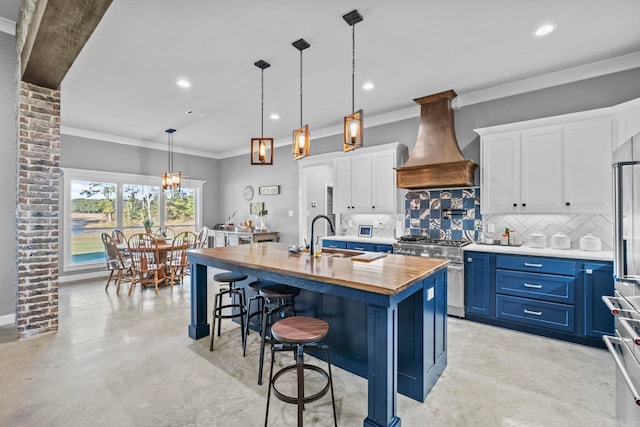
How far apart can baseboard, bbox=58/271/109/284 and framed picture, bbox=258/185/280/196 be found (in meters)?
3.57

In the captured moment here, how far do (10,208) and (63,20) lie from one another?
2319 mm

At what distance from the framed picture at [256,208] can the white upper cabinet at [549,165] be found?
4.74m

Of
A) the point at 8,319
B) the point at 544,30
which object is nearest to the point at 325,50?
the point at 544,30

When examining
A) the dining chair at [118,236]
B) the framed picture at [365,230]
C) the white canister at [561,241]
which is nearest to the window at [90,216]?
the dining chair at [118,236]

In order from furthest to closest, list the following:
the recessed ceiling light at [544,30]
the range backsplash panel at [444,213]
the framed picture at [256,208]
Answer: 1. the framed picture at [256,208]
2. the range backsplash panel at [444,213]
3. the recessed ceiling light at [544,30]

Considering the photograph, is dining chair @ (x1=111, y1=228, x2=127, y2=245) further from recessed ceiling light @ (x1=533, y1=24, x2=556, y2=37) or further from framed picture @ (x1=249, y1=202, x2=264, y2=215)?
recessed ceiling light @ (x1=533, y1=24, x2=556, y2=37)

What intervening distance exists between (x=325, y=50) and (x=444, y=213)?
8.98 feet

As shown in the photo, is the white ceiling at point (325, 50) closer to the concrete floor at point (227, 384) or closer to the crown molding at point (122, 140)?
the crown molding at point (122, 140)

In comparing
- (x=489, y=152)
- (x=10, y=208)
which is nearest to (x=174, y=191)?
(x=10, y=208)

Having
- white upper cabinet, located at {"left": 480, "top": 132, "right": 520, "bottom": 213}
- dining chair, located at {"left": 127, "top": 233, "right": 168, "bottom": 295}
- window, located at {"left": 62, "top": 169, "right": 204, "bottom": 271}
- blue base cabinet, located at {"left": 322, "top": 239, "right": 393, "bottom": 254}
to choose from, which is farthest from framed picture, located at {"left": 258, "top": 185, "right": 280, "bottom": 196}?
white upper cabinet, located at {"left": 480, "top": 132, "right": 520, "bottom": 213}

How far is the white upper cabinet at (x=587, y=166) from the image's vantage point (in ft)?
10.1

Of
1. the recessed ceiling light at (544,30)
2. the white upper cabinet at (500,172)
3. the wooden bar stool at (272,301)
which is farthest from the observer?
the white upper cabinet at (500,172)

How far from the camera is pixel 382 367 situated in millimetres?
1704

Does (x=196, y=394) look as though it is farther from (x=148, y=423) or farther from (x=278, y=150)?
(x=278, y=150)
